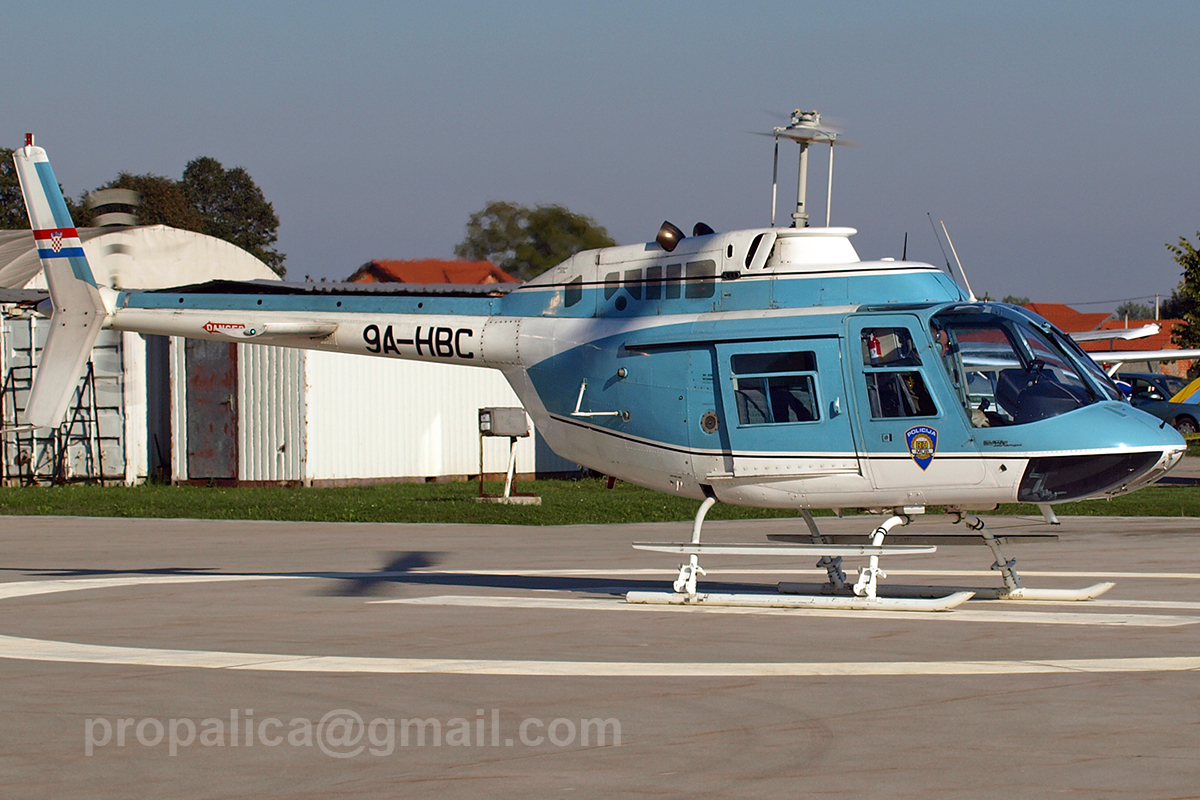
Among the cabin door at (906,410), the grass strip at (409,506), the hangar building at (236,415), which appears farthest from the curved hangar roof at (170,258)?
the cabin door at (906,410)

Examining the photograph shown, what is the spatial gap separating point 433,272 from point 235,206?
209 ft

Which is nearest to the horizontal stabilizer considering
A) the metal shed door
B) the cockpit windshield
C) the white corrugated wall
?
the cockpit windshield

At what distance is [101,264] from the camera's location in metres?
15.7

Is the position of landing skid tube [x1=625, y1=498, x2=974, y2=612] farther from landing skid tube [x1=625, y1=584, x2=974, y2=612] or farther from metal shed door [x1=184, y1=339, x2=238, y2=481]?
metal shed door [x1=184, y1=339, x2=238, y2=481]

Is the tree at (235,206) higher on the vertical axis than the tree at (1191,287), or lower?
higher

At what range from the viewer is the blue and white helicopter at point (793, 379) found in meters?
11.3

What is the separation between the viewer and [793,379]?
1198 cm

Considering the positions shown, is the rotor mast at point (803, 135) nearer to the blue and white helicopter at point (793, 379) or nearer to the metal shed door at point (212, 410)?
the blue and white helicopter at point (793, 379)

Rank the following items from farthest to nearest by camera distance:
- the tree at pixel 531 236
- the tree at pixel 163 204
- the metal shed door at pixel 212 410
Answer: the tree at pixel 163 204 < the metal shed door at pixel 212 410 < the tree at pixel 531 236

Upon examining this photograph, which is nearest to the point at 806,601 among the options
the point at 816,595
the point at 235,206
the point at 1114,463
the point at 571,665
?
the point at 816,595

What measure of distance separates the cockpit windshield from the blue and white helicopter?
16mm

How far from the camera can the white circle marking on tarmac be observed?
8742mm

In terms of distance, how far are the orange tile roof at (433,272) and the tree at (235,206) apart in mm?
56937

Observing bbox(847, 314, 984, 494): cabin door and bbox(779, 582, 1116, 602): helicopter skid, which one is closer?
bbox(847, 314, 984, 494): cabin door
